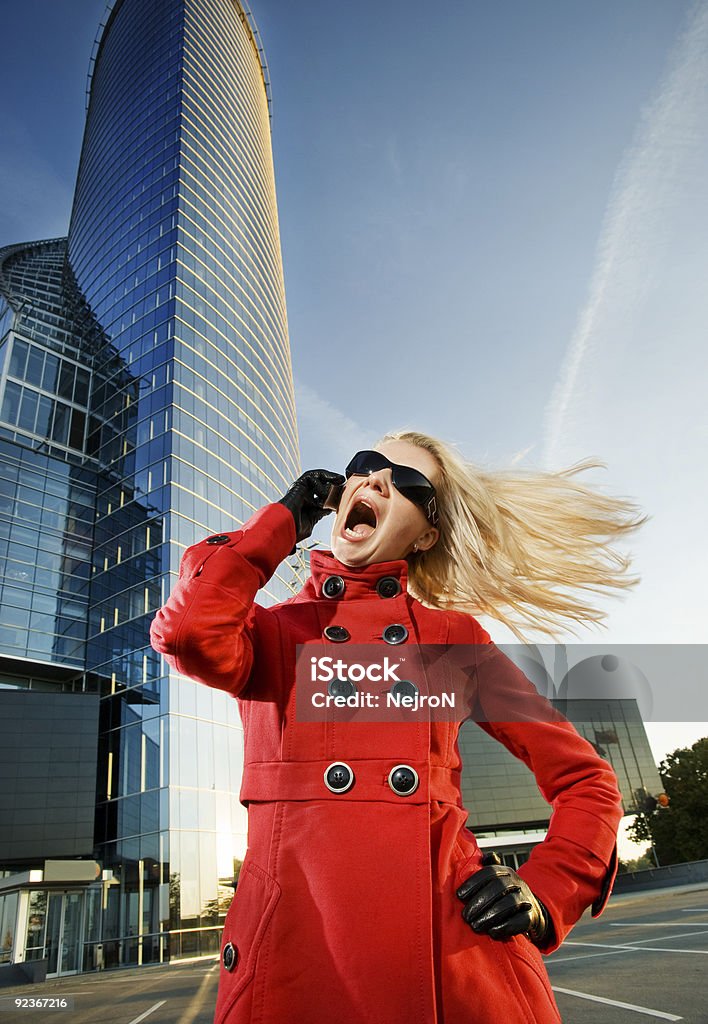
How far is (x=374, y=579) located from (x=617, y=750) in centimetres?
3958

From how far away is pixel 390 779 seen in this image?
1.34m

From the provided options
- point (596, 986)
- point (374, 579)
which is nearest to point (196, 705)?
point (596, 986)

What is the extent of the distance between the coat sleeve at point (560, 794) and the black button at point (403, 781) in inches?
13.7

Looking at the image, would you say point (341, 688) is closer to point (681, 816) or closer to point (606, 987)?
point (606, 987)

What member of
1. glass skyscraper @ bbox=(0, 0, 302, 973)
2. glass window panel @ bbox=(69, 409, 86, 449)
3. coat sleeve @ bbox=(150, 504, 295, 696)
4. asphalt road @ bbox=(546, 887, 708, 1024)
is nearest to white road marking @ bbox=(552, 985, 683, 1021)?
asphalt road @ bbox=(546, 887, 708, 1024)

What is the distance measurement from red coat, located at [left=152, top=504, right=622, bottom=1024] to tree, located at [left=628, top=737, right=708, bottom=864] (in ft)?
113

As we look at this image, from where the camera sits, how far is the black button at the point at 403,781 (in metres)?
1.33

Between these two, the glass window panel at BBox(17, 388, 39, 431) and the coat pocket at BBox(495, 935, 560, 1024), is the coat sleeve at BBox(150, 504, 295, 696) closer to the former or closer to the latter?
the coat pocket at BBox(495, 935, 560, 1024)

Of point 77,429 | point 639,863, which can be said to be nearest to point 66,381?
point 77,429

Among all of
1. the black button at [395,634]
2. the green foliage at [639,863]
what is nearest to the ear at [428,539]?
the black button at [395,634]

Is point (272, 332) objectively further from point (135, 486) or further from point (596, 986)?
point (596, 986)

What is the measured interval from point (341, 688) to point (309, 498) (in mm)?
707

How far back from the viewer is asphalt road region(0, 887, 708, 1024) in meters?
4.93

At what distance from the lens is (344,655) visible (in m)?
1.52
